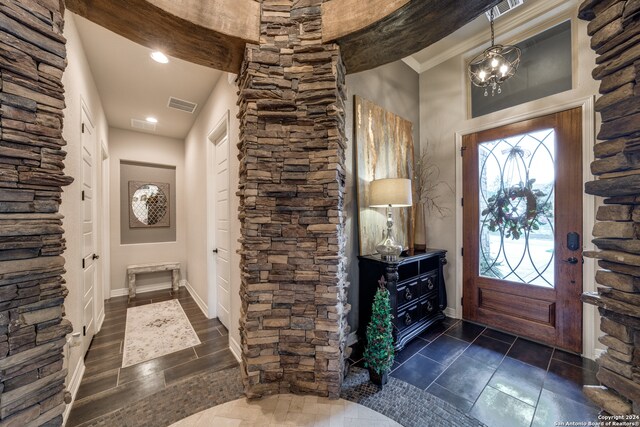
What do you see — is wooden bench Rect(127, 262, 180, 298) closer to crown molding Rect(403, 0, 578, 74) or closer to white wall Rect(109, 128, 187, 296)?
white wall Rect(109, 128, 187, 296)

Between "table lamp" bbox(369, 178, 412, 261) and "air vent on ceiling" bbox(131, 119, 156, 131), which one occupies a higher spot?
"air vent on ceiling" bbox(131, 119, 156, 131)

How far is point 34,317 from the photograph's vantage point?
946 millimetres

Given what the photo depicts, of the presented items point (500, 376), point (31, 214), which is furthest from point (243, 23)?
point (500, 376)

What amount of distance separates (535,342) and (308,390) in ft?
7.76

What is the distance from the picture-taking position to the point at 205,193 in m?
3.22

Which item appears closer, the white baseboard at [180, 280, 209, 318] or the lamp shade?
the lamp shade

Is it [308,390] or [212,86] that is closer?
[308,390]

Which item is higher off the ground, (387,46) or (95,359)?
(387,46)

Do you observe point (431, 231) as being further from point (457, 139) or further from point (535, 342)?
point (535, 342)

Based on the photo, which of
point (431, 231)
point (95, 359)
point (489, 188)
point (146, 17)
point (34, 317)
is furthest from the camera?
point (431, 231)

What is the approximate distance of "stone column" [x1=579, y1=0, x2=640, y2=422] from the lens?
0.79 metres

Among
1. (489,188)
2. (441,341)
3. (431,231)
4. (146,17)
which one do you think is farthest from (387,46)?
(441,341)

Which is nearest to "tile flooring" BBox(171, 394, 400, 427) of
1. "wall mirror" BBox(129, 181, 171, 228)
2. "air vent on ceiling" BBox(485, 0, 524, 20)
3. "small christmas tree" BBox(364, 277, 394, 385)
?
"small christmas tree" BBox(364, 277, 394, 385)

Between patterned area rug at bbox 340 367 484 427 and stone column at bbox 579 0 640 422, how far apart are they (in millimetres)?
903
